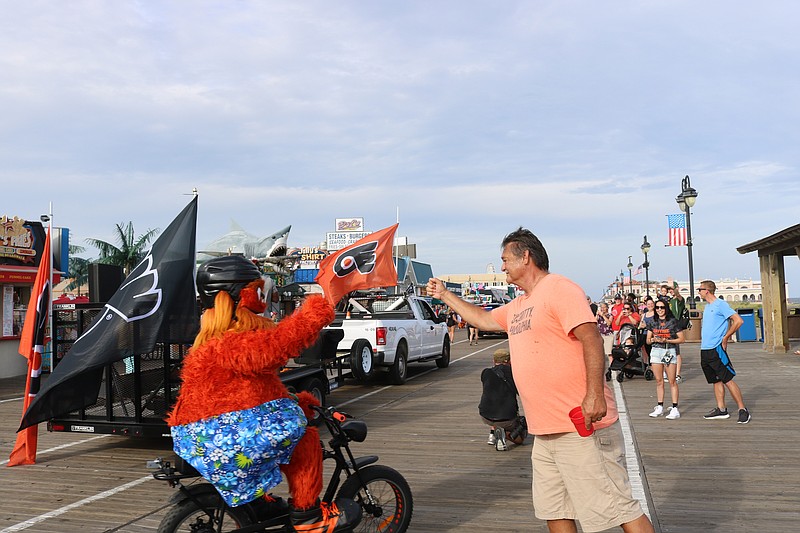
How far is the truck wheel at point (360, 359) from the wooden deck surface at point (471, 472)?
576mm

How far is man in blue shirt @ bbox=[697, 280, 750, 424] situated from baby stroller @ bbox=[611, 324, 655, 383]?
537cm

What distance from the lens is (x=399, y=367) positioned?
48.7 feet

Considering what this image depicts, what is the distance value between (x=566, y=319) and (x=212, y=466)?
195cm

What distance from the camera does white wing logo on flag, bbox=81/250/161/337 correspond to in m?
6.79

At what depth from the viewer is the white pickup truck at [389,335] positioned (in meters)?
12.3

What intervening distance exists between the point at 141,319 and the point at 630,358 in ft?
36.4

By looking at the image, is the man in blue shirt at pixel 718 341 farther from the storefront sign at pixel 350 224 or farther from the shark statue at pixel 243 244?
the storefront sign at pixel 350 224

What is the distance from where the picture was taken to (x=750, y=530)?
5.11 metres

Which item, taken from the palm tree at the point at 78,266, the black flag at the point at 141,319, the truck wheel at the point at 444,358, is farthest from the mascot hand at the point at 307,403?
the palm tree at the point at 78,266

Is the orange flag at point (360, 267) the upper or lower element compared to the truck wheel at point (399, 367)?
upper

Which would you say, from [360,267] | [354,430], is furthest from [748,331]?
[354,430]

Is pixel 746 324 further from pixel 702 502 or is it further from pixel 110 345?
pixel 110 345

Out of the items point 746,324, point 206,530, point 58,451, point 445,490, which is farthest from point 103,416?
point 746,324

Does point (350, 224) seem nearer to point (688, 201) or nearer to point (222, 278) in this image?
point (688, 201)
